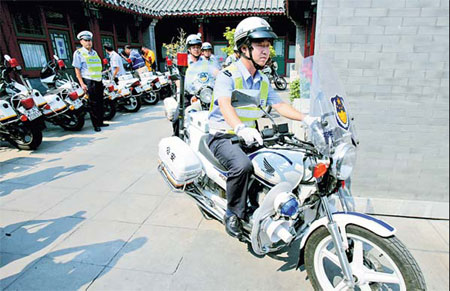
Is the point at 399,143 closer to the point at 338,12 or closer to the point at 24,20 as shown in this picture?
the point at 338,12

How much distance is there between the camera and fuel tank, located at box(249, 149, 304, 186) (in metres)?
2.08

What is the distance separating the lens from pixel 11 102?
5.15m

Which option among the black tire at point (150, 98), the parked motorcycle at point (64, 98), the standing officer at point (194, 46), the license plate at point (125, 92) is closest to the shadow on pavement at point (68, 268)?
the standing officer at point (194, 46)

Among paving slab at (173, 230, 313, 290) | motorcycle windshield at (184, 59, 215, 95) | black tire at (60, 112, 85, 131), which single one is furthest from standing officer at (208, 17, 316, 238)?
black tire at (60, 112, 85, 131)

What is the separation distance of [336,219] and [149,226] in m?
1.94

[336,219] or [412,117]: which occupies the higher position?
[412,117]

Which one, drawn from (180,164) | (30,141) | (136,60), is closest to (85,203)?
(180,164)

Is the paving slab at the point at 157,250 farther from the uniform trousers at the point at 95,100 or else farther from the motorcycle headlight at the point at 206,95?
the uniform trousers at the point at 95,100

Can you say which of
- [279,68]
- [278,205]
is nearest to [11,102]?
[278,205]

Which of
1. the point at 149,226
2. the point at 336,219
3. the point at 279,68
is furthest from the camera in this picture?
the point at 279,68

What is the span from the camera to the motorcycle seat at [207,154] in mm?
2467

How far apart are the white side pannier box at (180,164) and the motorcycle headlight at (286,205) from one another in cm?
84

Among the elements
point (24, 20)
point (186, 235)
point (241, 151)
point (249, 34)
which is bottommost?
point (186, 235)

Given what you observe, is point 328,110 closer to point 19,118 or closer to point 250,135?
point 250,135
